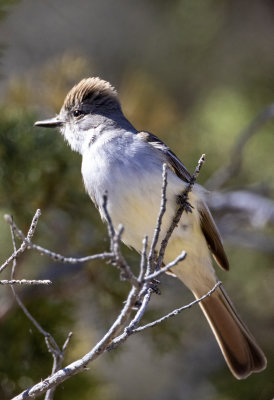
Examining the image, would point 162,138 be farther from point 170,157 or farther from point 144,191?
point 144,191

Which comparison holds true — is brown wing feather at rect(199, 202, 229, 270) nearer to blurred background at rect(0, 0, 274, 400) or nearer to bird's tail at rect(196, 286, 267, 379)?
bird's tail at rect(196, 286, 267, 379)

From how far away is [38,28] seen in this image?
17.0 ft

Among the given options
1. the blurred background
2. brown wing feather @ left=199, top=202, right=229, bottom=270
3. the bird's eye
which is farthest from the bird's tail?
the bird's eye

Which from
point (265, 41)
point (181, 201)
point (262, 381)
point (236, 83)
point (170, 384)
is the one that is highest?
point (265, 41)

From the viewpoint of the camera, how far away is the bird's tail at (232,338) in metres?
2.95

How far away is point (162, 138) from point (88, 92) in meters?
0.65

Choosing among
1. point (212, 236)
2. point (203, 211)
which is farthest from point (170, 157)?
point (212, 236)

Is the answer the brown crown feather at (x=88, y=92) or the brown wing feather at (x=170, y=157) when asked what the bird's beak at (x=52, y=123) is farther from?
the brown wing feather at (x=170, y=157)

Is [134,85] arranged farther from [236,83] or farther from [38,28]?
[38,28]

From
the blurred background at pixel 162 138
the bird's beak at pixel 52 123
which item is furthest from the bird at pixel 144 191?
the blurred background at pixel 162 138

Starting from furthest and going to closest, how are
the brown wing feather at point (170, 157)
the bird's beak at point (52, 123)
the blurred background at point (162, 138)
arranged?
1. the bird's beak at point (52, 123)
2. the blurred background at point (162, 138)
3. the brown wing feather at point (170, 157)

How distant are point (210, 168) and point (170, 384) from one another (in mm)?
1513

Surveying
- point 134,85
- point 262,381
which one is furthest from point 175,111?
point 262,381

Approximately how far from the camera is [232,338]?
3.08 metres
